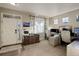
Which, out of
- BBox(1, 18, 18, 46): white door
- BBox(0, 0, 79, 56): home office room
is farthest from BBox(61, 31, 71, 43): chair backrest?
BBox(1, 18, 18, 46): white door

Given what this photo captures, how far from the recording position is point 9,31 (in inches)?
154

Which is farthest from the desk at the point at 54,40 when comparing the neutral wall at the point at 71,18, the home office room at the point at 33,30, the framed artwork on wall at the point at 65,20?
the framed artwork on wall at the point at 65,20

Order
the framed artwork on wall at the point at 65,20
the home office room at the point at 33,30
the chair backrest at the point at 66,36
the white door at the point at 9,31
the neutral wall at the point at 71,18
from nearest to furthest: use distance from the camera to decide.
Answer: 1. the neutral wall at the point at 71,18
2. the framed artwork on wall at the point at 65,20
3. the home office room at the point at 33,30
4. the chair backrest at the point at 66,36
5. the white door at the point at 9,31

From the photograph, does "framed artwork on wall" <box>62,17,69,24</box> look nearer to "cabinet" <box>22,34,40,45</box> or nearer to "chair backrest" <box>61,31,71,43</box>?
"chair backrest" <box>61,31,71,43</box>

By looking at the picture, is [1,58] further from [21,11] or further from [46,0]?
[21,11]

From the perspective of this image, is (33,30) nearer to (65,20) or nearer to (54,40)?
(54,40)

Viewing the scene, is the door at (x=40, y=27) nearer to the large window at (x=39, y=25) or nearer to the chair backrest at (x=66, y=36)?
the large window at (x=39, y=25)

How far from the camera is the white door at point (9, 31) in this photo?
3766 millimetres

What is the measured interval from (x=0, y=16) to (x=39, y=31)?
1.84 metres

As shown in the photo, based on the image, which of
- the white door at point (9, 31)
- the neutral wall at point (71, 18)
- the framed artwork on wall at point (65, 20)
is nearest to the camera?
the neutral wall at point (71, 18)

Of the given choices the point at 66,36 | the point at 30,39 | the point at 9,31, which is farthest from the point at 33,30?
the point at 66,36

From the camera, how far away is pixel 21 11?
3893mm

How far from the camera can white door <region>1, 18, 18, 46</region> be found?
377cm

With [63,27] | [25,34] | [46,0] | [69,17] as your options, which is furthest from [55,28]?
[46,0]
